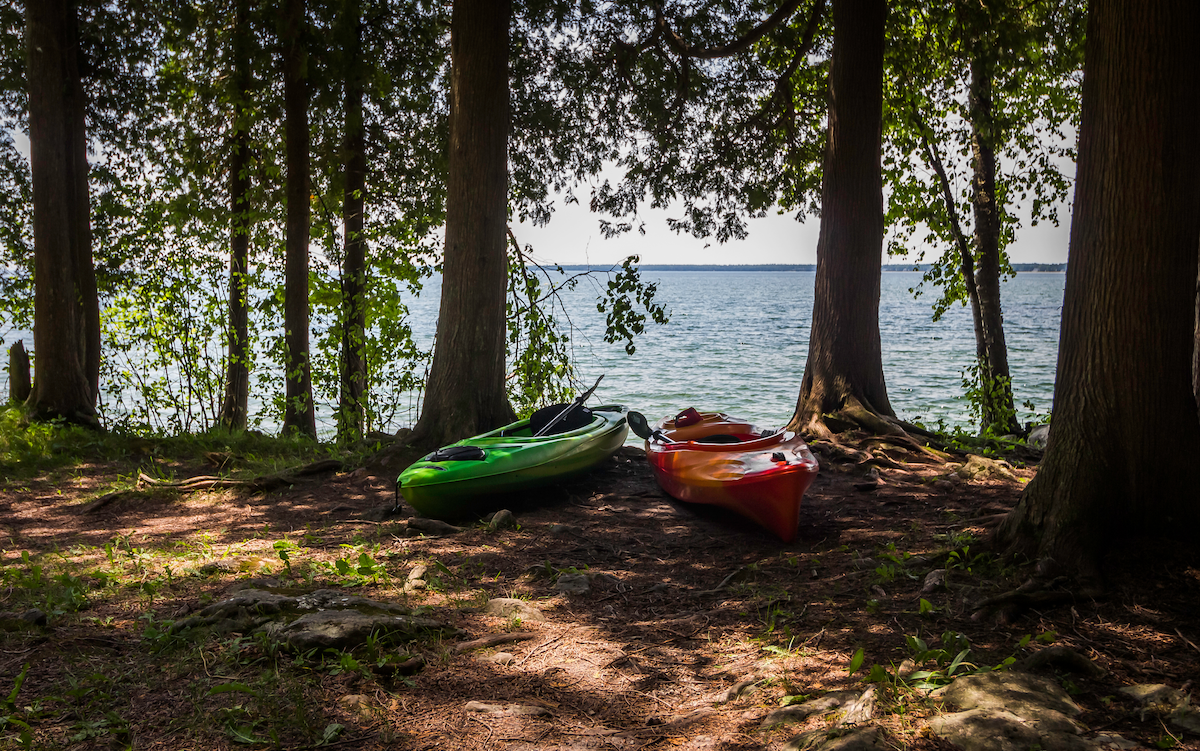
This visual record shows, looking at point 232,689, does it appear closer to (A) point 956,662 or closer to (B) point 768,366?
(A) point 956,662

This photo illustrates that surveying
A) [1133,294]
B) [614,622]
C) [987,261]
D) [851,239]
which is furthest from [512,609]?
[987,261]

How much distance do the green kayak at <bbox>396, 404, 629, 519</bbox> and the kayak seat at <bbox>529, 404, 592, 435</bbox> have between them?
117 millimetres

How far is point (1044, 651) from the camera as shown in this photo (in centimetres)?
293

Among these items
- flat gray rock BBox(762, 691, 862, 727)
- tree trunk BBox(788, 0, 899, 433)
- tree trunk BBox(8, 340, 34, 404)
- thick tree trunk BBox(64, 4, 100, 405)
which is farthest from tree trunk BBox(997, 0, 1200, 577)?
tree trunk BBox(8, 340, 34, 404)

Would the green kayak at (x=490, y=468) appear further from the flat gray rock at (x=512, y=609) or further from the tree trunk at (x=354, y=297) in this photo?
the tree trunk at (x=354, y=297)

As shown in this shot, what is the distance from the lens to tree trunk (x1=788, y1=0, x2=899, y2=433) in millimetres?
7793

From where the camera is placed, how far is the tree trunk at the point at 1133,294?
11.7 ft

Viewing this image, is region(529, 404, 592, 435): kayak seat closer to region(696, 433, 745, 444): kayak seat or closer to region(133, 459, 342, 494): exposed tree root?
region(696, 433, 745, 444): kayak seat

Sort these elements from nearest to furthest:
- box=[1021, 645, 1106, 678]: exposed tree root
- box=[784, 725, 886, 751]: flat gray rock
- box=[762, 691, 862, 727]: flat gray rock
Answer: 1. box=[784, 725, 886, 751]: flat gray rock
2. box=[762, 691, 862, 727]: flat gray rock
3. box=[1021, 645, 1106, 678]: exposed tree root

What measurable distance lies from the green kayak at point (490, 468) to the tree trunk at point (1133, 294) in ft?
12.0

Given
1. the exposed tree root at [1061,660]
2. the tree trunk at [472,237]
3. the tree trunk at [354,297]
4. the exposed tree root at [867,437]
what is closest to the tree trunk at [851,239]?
the exposed tree root at [867,437]

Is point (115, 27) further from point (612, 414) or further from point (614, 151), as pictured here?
point (612, 414)

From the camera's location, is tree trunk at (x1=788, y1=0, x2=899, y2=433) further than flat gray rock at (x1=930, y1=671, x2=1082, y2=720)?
Yes

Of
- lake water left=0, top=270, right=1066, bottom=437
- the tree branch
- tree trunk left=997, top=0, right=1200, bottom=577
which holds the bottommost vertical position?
lake water left=0, top=270, right=1066, bottom=437
